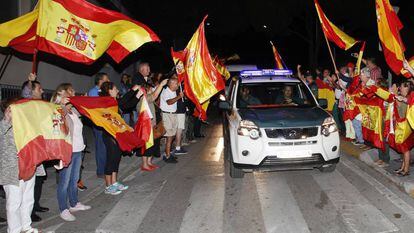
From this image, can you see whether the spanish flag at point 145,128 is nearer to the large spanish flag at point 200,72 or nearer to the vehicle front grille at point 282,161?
the large spanish flag at point 200,72

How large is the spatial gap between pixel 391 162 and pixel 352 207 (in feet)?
10.8

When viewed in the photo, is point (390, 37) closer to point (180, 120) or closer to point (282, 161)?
point (282, 161)

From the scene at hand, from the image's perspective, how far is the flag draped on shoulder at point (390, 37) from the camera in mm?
8047

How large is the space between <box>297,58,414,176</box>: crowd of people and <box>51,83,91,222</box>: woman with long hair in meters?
5.37

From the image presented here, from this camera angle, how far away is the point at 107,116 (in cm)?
721

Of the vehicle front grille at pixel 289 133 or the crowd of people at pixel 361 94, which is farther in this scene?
the crowd of people at pixel 361 94

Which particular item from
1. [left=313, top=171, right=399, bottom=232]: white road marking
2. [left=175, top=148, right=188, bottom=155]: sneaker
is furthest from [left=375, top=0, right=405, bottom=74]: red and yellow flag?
[left=175, top=148, right=188, bottom=155]: sneaker

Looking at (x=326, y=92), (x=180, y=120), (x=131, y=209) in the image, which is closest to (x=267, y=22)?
(x=326, y=92)

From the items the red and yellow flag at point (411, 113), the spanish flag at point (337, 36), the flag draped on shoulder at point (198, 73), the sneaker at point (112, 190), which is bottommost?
the sneaker at point (112, 190)

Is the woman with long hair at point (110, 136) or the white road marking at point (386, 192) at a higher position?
the woman with long hair at point (110, 136)

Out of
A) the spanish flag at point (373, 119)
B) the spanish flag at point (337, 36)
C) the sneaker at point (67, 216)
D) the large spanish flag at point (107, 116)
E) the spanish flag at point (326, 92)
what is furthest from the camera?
the spanish flag at point (326, 92)

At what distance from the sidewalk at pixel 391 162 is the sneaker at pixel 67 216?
515 cm

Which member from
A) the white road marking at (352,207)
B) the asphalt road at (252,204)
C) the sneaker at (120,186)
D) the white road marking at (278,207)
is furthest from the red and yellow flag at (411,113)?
the sneaker at (120,186)

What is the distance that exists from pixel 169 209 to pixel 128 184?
1.99 m
